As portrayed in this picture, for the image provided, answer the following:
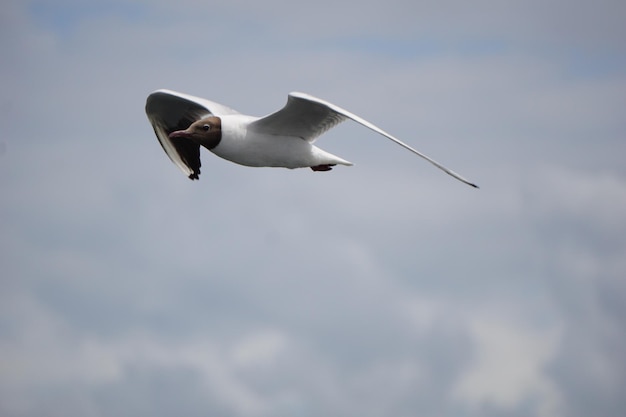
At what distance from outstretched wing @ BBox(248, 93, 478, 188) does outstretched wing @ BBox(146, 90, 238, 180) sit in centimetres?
331

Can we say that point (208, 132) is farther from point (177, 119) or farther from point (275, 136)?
point (177, 119)

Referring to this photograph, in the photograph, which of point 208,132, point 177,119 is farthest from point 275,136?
point 177,119

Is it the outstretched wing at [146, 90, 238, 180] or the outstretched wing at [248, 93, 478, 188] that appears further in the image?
the outstretched wing at [146, 90, 238, 180]

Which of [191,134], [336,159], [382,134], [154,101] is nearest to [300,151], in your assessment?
[336,159]

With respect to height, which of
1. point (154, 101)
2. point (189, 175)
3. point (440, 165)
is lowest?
point (189, 175)

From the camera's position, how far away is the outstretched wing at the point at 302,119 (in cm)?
2091

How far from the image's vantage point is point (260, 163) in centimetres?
2217

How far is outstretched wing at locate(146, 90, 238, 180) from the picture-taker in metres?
25.6

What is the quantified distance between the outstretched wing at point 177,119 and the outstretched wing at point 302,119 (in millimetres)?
3307

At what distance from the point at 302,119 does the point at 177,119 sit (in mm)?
5444

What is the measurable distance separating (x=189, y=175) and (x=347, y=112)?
7690 millimetres

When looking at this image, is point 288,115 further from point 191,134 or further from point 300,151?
point 191,134

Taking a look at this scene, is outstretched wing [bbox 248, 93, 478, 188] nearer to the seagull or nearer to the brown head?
the seagull

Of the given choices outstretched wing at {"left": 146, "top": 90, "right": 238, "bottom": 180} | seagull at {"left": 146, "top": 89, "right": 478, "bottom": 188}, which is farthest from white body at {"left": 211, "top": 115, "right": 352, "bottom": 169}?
outstretched wing at {"left": 146, "top": 90, "right": 238, "bottom": 180}
